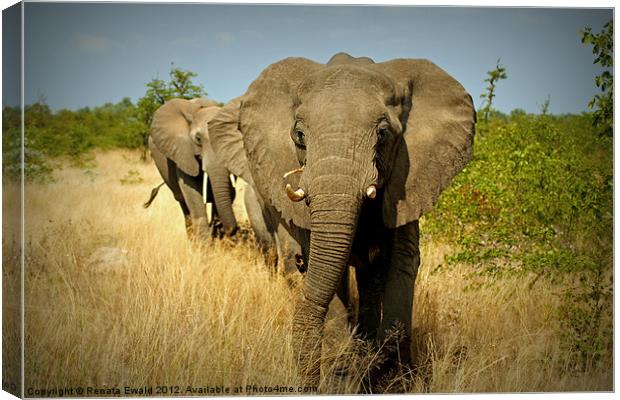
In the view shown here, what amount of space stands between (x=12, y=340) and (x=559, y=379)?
134 inches

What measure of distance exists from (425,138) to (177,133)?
609 centimetres

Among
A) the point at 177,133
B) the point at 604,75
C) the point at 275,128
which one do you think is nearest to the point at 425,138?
the point at 275,128

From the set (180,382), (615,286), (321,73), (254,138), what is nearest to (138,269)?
(180,382)

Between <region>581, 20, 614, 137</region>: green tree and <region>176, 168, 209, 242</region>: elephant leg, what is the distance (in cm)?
537

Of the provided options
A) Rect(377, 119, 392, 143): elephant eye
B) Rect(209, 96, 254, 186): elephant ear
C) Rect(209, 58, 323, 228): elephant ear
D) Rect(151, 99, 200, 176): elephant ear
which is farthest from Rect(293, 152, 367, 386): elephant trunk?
Rect(151, 99, 200, 176): elephant ear

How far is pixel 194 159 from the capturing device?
1009cm

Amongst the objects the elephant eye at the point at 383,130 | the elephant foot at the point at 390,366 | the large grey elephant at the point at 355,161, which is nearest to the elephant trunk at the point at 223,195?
the large grey elephant at the point at 355,161

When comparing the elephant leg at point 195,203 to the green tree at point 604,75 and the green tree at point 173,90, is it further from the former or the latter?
the green tree at point 604,75

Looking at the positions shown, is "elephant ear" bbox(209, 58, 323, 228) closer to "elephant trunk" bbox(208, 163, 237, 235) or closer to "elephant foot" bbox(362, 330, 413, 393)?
"elephant foot" bbox(362, 330, 413, 393)

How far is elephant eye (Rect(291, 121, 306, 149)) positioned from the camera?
431 centimetres

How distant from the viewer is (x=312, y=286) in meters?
4.29

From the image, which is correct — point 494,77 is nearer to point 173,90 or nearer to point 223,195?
point 223,195

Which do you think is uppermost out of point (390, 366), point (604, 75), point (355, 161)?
point (604, 75)

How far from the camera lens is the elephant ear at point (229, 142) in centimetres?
593
